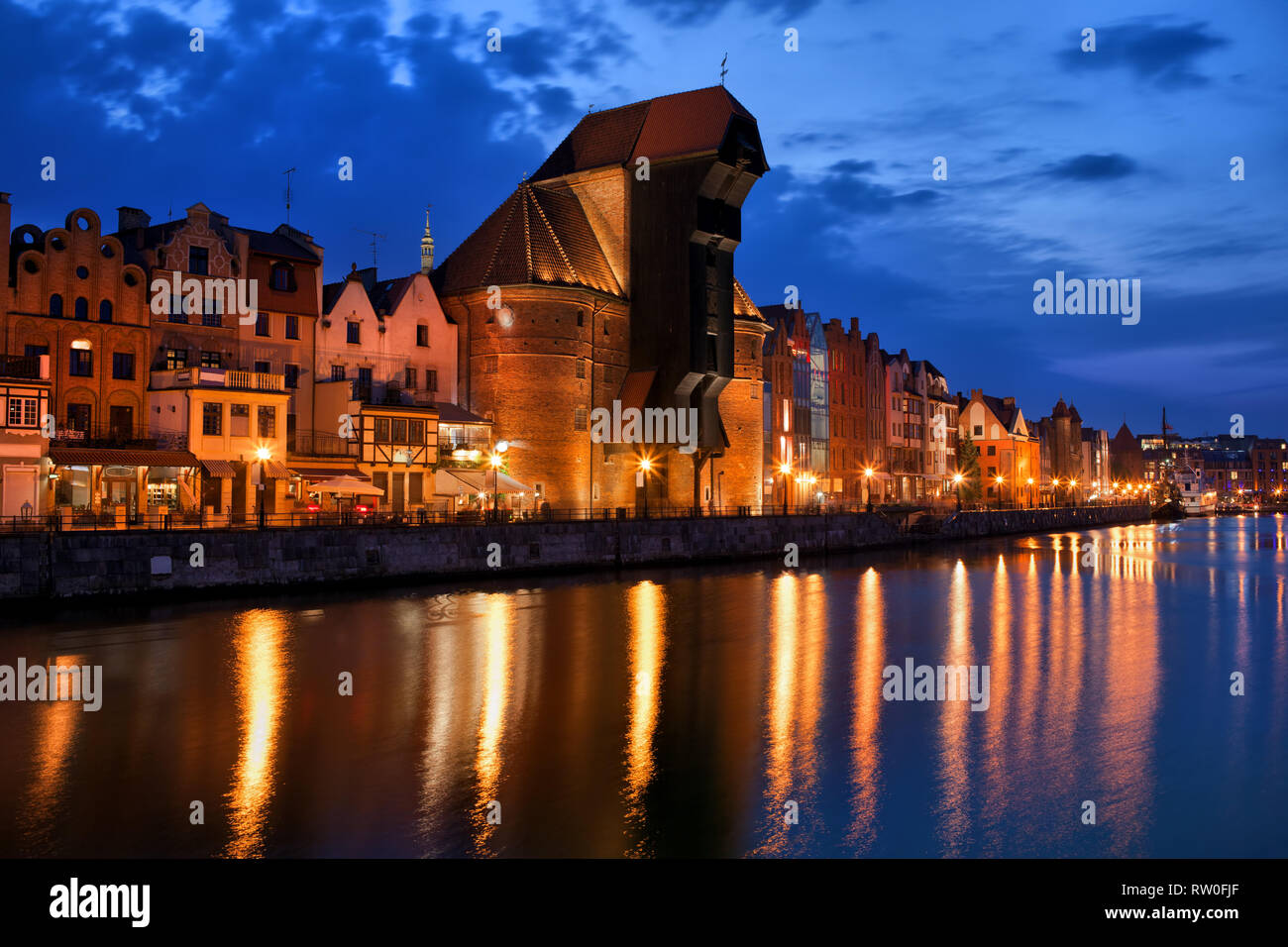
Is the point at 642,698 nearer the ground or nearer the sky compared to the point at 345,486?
nearer the ground

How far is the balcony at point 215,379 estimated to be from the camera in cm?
4541

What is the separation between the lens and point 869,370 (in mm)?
109750

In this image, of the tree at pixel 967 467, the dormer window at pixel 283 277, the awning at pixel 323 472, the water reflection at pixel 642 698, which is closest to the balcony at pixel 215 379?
the awning at pixel 323 472

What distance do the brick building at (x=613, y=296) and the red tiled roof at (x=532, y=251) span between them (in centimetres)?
11

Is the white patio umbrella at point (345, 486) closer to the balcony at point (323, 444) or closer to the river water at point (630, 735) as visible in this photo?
the balcony at point (323, 444)

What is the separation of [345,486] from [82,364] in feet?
38.1

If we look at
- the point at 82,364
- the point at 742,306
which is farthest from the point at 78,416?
the point at 742,306

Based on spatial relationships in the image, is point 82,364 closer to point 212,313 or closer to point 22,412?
point 22,412

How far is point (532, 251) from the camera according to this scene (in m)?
62.6

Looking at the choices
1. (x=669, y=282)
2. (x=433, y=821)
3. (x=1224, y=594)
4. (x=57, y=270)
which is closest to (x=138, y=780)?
(x=433, y=821)

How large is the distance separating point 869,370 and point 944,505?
1691cm

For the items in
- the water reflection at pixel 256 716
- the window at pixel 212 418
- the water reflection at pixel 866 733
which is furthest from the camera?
the window at pixel 212 418

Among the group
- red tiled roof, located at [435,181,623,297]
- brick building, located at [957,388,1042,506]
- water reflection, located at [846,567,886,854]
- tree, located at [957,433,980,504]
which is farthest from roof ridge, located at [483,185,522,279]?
A: brick building, located at [957,388,1042,506]
